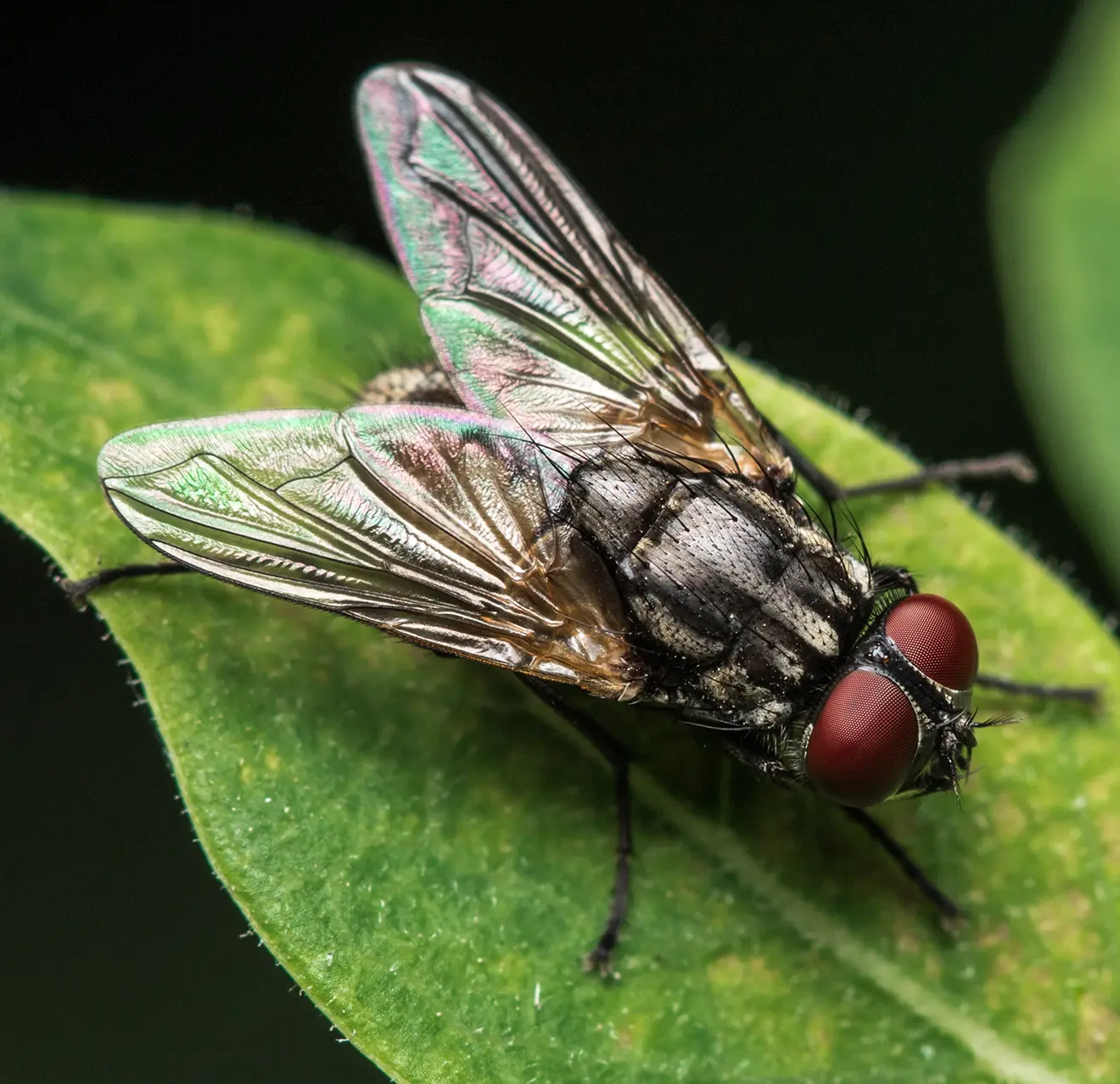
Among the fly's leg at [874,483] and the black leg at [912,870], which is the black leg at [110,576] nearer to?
the fly's leg at [874,483]

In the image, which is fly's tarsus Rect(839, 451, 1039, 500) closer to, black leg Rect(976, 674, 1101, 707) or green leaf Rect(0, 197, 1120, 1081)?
green leaf Rect(0, 197, 1120, 1081)

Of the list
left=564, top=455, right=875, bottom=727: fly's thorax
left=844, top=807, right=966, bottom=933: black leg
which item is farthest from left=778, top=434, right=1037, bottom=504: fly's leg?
left=844, top=807, right=966, bottom=933: black leg

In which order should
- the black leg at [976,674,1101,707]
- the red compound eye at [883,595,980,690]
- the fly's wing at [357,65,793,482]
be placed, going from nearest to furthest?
the red compound eye at [883,595,980,690], the black leg at [976,674,1101,707], the fly's wing at [357,65,793,482]

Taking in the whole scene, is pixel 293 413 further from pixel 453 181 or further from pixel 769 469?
pixel 769 469

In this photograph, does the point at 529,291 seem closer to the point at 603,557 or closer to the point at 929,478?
the point at 603,557

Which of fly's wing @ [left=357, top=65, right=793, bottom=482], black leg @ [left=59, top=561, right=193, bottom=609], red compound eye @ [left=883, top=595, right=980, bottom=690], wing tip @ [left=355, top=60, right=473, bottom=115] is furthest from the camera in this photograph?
wing tip @ [left=355, top=60, right=473, bottom=115]

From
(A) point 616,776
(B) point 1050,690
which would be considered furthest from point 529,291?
(B) point 1050,690
